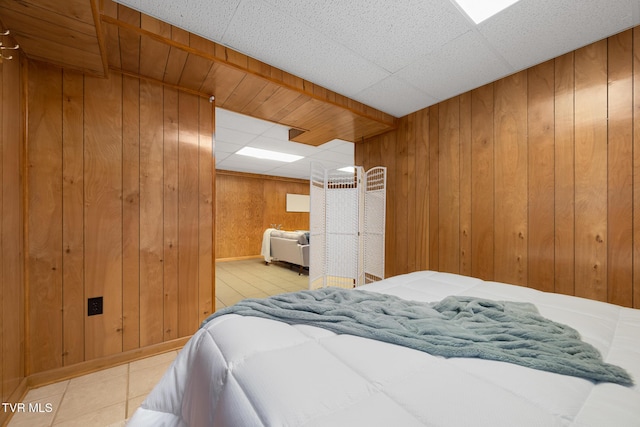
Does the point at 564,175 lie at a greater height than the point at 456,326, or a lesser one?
greater

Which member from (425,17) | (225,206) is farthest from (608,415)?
(225,206)

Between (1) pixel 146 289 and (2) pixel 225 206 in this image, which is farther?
(2) pixel 225 206

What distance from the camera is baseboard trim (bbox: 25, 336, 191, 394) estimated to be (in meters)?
1.64

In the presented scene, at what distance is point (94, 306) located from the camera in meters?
1.83

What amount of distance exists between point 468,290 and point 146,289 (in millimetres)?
2351

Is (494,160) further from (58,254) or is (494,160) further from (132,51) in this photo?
(58,254)

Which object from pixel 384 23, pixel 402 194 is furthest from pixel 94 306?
pixel 402 194

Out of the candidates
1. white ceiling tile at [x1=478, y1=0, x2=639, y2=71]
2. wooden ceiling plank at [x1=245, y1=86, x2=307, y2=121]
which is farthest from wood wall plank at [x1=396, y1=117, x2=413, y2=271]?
wooden ceiling plank at [x1=245, y1=86, x2=307, y2=121]

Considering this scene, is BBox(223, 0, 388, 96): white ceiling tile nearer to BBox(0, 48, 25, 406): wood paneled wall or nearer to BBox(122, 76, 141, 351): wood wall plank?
BBox(122, 76, 141, 351): wood wall plank

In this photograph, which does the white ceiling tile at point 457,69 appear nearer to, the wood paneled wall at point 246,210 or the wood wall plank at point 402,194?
the wood wall plank at point 402,194

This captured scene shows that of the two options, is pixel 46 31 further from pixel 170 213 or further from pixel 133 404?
pixel 133 404

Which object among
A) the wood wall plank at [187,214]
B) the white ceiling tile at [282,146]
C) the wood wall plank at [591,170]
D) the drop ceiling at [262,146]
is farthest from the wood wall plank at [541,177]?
the white ceiling tile at [282,146]

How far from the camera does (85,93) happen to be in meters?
1.80

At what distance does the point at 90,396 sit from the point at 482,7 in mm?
3391
